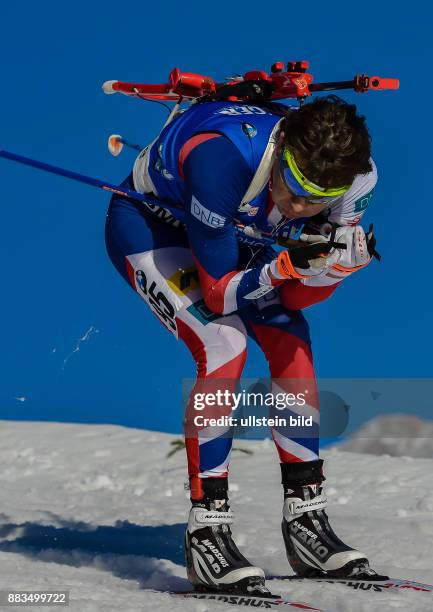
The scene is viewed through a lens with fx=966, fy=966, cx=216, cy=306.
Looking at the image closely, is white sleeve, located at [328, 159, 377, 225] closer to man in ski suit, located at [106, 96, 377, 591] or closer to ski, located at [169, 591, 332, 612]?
man in ski suit, located at [106, 96, 377, 591]

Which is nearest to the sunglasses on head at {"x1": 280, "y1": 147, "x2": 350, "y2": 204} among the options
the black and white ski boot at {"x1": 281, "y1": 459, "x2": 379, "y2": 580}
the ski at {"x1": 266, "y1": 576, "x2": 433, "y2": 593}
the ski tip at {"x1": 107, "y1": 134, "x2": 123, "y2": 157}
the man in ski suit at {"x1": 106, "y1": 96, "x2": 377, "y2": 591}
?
the man in ski suit at {"x1": 106, "y1": 96, "x2": 377, "y2": 591}

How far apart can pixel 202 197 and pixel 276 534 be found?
7.05 ft

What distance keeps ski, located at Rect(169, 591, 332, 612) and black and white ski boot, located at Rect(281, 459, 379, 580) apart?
0.36 meters

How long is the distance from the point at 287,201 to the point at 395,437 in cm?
463

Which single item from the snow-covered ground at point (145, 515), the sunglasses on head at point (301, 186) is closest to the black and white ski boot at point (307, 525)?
the snow-covered ground at point (145, 515)

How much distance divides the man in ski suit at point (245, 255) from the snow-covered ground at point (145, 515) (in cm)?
30

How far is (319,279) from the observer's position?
3.96 metres

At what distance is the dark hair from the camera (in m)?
3.60


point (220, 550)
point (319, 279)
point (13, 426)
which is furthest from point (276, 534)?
point (13, 426)

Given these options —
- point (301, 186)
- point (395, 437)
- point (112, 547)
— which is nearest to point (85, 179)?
point (301, 186)

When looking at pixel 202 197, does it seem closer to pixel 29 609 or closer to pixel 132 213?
A: pixel 132 213

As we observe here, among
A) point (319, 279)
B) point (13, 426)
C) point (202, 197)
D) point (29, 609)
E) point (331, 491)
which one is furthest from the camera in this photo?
point (13, 426)

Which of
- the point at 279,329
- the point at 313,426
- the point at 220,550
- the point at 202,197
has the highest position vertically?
the point at 202,197

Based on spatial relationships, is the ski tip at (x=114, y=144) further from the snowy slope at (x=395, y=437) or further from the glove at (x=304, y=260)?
the snowy slope at (x=395, y=437)
